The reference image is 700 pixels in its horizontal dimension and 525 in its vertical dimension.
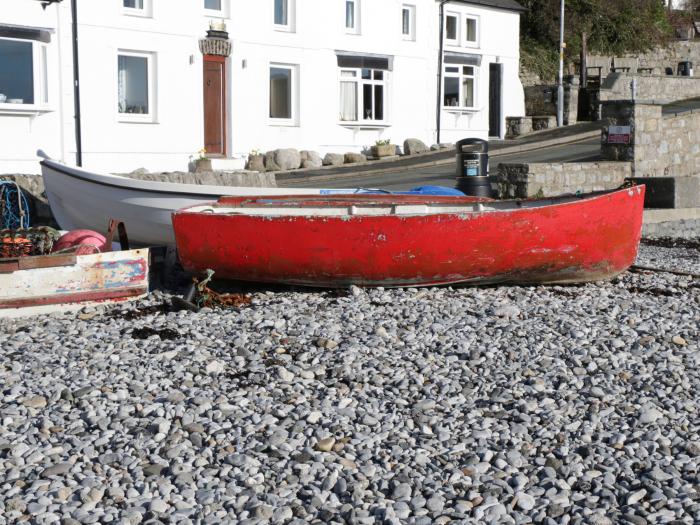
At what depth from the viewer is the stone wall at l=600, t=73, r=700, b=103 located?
110ft

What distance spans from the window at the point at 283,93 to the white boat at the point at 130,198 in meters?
13.3

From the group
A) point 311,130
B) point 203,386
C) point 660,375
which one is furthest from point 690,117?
point 203,386

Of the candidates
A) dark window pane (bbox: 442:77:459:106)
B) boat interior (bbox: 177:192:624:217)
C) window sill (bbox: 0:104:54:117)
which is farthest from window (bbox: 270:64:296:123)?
boat interior (bbox: 177:192:624:217)

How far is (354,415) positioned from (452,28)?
25.7 meters

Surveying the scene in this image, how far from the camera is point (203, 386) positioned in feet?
19.7

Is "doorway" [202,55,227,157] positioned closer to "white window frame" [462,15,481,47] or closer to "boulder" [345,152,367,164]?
"boulder" [345,152,367,164]

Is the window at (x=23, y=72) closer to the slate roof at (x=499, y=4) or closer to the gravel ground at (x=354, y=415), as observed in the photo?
the gravel ground at (x=354, y=415)

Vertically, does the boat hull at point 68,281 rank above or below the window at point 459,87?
below

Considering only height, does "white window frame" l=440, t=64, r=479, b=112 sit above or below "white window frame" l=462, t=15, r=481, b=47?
below

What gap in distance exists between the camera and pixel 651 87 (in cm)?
3491

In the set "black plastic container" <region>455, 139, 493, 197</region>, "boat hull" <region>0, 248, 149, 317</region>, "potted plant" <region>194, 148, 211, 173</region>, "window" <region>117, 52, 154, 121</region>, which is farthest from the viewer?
"potted plant" <region>194, 148, 211, 173</region>

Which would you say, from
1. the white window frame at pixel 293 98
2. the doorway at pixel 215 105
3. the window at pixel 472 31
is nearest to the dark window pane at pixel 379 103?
the white window frame at pixel 293 98

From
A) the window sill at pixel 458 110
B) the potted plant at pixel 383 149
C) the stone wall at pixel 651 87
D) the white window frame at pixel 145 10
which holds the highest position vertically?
the white window frame at pixel 145 10

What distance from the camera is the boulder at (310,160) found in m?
24.5
